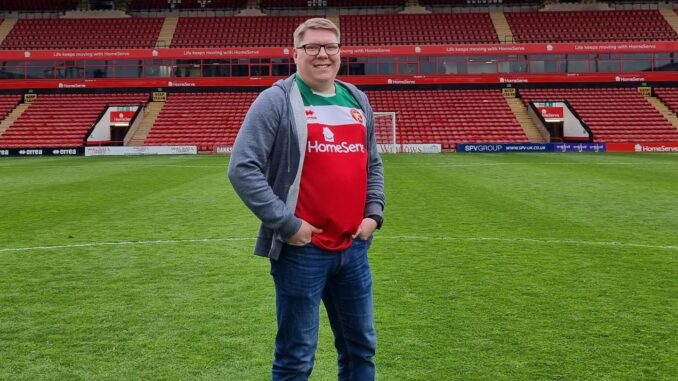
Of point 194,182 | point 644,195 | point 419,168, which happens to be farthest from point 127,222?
point 419,168

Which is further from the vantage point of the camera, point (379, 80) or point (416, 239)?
point (379, 80)

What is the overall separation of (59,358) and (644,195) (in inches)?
516

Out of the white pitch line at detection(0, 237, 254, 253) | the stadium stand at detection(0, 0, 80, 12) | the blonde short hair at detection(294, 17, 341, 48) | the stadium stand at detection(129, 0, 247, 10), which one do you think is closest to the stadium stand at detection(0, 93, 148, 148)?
the stadium stand at detection(0, 0, 80, 12)

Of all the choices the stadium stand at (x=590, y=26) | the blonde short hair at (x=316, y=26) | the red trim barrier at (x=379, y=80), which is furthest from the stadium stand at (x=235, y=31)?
the blonde short hair at (x=316, y=26)

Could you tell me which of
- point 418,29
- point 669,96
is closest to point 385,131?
point 418,29

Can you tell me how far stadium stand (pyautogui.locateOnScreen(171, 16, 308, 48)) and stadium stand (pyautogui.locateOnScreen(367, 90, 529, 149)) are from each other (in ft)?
31.5

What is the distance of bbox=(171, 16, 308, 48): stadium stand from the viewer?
48062 millimetres

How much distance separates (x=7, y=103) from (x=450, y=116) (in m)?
33.6

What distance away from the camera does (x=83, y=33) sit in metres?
49.3

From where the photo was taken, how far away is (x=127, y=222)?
416 inches

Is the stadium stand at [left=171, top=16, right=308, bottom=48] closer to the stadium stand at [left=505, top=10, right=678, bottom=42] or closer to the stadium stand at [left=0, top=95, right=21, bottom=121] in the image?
the stadium stand at [left=0, top=95, right=21, bottom=121]

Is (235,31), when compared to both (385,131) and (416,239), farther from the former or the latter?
(416,239)

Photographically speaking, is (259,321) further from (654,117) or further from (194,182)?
(654,117)

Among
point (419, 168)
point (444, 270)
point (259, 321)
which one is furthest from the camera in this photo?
point (419, 168)
